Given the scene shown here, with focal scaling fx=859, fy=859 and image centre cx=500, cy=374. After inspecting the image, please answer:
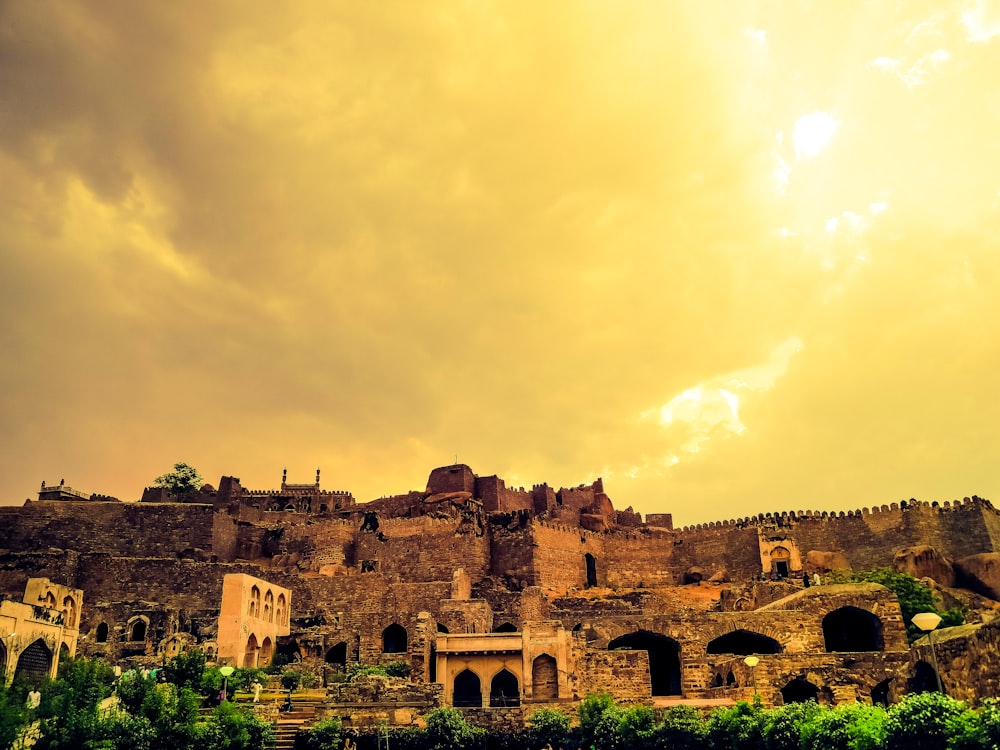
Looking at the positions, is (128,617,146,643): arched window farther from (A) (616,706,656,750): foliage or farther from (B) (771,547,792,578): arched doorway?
(B) (771,547,792,578): arched doorway

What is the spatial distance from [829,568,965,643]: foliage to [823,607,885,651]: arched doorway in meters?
2.14

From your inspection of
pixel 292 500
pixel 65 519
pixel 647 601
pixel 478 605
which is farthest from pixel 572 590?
pixel 65 519

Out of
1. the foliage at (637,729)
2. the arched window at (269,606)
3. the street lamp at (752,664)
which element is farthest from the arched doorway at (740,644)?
the arched window at (269,606)

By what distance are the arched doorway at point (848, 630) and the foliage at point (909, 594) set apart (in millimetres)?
2141

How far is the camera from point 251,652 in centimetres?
3419

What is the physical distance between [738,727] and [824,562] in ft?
85.5

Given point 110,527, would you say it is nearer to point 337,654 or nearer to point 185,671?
point 337,654

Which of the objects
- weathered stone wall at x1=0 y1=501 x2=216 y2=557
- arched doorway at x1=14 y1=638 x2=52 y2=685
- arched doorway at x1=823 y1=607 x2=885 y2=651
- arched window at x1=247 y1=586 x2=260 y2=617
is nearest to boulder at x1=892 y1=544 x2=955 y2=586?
arched doorway at x1=823 y1=607 x2=885 y2=651

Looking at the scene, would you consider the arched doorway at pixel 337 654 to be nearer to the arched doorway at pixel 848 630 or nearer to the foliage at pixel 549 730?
the foliage at pixel 549 730

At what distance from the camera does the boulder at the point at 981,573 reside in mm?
42562

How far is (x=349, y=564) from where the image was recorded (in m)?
48.3

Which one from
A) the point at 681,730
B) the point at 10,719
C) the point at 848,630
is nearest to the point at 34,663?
the point at 10,719

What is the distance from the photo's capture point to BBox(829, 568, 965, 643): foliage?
114 ft

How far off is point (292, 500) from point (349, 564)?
35.1 ft
